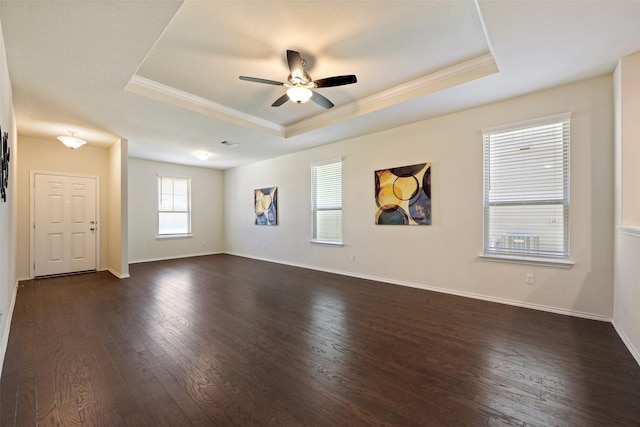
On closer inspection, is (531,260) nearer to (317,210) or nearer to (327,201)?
(327,201)

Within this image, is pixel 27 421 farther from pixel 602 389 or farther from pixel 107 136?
pixel 107 136

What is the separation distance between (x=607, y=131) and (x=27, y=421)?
17.9 ft

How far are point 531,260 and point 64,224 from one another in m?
7.93

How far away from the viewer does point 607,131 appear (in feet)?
9.66

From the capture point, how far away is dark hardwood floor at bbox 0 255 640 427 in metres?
1.63

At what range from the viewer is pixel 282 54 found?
2.82m

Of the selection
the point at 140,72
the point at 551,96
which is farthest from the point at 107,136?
the point at 551,96

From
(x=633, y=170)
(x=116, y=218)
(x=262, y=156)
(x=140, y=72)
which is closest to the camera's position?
(x=633, y=170)

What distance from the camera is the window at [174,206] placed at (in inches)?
284

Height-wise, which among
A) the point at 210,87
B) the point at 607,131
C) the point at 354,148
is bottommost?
the point at 607,131

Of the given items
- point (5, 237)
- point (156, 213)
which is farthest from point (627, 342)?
point (156, 213)

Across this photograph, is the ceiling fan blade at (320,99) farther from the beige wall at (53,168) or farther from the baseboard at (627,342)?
the beige wall at (53,168)

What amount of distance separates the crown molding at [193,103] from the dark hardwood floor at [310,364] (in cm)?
270

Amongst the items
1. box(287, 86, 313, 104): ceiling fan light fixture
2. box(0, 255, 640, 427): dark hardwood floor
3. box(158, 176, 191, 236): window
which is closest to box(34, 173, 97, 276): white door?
box(158, 176, 191, 236): window
